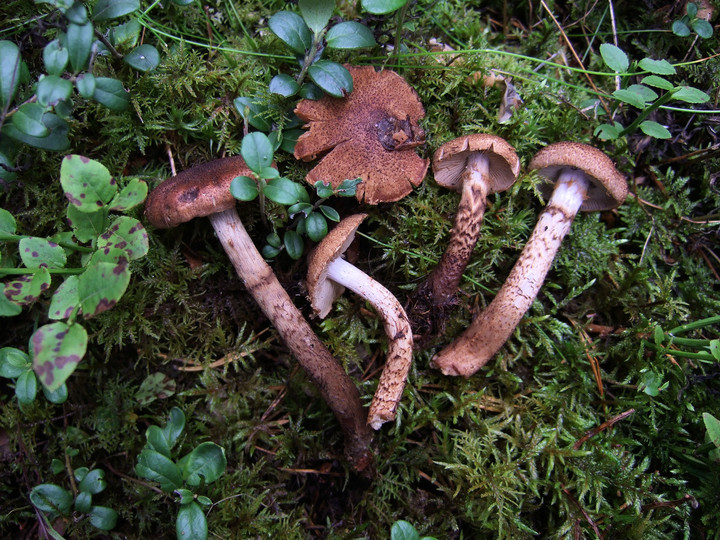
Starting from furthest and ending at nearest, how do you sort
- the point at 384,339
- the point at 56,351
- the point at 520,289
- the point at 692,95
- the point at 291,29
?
the point at 384,339 → the point at 520,289 → the point at 692,95 → the point at 291,29 → the point at 56,351

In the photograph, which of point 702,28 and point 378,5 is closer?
point 378,5

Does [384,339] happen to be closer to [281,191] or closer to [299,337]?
[299,337]

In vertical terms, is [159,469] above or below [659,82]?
below

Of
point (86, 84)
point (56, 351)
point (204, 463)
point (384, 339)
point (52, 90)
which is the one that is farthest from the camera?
point (384, 339)

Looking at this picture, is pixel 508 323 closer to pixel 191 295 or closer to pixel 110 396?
pixel 191 295

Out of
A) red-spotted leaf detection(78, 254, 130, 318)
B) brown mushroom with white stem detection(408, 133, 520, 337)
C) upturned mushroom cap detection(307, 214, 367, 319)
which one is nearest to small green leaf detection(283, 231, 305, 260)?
upturned mushroom cap detection(307, 214, 367, 319)

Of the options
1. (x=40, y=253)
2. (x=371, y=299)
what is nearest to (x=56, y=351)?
(x=40, y=253)

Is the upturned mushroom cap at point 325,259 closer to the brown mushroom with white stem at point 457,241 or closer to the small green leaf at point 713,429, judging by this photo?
the brown mushroom with white stem at point 457,241
